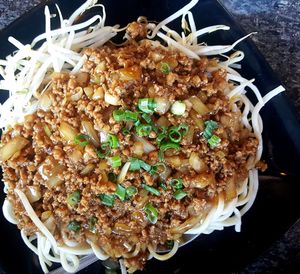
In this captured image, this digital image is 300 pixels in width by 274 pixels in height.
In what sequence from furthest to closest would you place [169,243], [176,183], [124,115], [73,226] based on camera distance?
1. [169,243]
2. [73,226]
3. [176,183]
4. [124,115]

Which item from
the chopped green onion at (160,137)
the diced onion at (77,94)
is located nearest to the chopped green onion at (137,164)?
the chopped green onion at (160,137)

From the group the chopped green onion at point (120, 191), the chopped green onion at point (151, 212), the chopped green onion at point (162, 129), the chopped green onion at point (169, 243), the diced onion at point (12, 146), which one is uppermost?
the diced onion at point (12, 146)

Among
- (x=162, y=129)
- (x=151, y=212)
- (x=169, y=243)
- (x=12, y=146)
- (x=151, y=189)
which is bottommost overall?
(x=169, y=243)

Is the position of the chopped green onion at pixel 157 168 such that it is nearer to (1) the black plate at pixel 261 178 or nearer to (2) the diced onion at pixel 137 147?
(2) the diced onion at pixel 137 147

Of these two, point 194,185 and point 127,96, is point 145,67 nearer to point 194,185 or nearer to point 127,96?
point 127,96

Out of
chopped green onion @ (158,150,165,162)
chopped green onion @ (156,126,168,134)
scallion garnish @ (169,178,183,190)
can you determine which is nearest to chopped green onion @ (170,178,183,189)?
scallion garnish @ (169,178,183,190)

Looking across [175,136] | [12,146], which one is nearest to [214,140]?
[175,136]

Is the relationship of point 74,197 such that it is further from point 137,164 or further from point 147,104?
point 147,104
